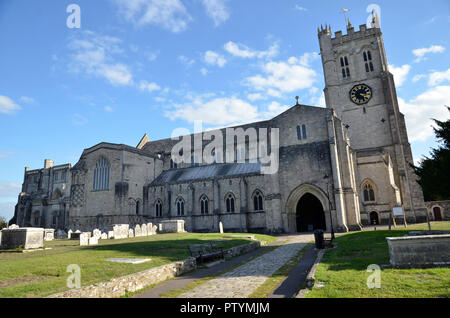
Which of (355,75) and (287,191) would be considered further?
(355,75)

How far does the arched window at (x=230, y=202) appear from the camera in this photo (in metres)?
33.4

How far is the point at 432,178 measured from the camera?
1984cm

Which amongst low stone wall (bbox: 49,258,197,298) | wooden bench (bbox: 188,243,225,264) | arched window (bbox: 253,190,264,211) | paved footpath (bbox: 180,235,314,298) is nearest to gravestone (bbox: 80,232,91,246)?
wooden bench (bbox: 188,243,225,264)

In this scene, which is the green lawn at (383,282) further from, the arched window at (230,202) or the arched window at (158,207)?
the arched window at (158,207)

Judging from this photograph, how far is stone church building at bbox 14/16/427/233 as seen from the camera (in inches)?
1133

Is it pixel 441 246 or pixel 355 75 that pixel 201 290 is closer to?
pixel 441 246

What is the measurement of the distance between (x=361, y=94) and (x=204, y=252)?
36.1 meters

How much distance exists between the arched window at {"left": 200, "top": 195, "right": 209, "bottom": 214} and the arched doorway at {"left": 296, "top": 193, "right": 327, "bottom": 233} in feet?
36.6

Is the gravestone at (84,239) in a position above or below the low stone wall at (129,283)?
above

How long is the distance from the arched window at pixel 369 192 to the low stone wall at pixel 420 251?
2733 centimetres

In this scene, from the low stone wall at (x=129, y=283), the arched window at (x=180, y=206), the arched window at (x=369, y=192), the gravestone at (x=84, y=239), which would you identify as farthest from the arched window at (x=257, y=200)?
the low stone wall at (x=129, y=283)
